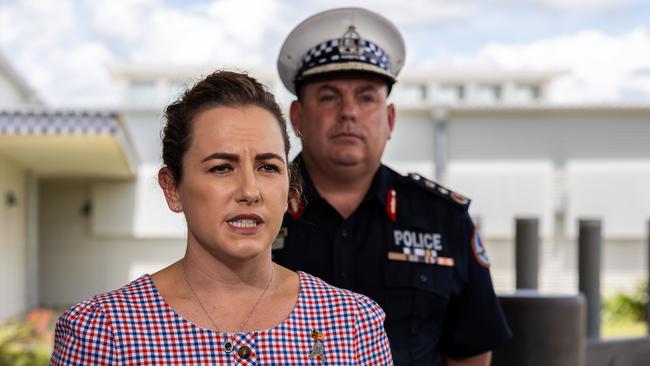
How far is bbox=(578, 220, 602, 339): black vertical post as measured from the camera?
7.02 meters

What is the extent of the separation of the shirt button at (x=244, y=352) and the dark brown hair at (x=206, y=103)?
1.12 ft

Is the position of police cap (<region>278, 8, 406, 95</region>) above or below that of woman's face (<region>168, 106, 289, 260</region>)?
above

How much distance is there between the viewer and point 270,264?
1.83 meters

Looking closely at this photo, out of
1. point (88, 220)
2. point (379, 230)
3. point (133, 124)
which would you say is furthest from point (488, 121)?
point (379, 230)

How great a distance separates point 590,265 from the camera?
276 inches

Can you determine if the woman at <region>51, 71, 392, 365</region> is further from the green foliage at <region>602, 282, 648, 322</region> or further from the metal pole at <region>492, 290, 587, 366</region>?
the green foliage at <region>602, 282, 648, 322</region>

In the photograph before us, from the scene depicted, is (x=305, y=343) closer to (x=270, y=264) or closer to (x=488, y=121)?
(x=270, y=264)

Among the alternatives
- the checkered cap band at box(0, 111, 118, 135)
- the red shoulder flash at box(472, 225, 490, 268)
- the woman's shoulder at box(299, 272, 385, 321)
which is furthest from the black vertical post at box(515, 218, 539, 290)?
the checkered cap band at box(0, 111, 118, 135)

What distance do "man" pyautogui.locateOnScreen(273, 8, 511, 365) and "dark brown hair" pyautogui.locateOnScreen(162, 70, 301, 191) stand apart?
0.90 meters

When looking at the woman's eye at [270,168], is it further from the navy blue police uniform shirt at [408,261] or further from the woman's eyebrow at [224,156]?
the navy blue police uniform shirt at [408,261]

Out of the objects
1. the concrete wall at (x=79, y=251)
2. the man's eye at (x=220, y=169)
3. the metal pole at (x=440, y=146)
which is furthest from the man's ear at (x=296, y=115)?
the concrete wall at (x=79, y=251)

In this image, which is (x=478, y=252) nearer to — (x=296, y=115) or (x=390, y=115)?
(x=390, y=115)

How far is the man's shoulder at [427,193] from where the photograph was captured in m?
2.88

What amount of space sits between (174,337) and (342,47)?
4.36ft
